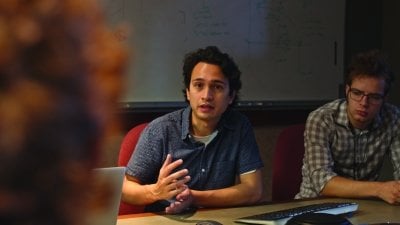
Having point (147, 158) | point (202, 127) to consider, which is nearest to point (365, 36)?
point (202, 127)

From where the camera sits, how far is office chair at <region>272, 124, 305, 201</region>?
7.79 ft

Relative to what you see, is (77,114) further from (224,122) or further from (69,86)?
(224,122)

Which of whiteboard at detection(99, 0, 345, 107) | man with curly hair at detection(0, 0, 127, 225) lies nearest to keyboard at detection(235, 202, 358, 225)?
whiteboard at detection(99, 0, 345, 107)

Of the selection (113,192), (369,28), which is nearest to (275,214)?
(113,192)

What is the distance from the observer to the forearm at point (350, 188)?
6.69 feet

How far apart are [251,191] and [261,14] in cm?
150

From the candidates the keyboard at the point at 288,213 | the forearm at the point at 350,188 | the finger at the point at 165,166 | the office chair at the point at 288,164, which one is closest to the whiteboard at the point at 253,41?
the office chair at the point at 288,164

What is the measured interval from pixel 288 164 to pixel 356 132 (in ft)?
1.04

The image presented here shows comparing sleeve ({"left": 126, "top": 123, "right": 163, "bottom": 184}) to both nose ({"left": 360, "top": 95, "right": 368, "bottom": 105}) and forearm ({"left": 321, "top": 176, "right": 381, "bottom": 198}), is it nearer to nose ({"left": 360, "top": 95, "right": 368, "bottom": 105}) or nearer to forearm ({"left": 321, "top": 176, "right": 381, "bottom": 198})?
forearm ({"left": 321, "top": 176, "right": 381, "bottom": 198})

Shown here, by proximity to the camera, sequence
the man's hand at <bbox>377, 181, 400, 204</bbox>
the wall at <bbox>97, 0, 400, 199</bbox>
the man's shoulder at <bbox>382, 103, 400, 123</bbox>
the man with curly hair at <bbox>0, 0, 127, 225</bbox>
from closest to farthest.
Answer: the man with curly hair at <bbox>0, 0, 127, 225</bbox> < the man's hand at <bbox>377, 181, 400, 204</bbox> < the man's shoulder at <bbox>382, 103, 400, 123</bbox> < the wall at <bbox>97, 0, 400, 199</bbox>

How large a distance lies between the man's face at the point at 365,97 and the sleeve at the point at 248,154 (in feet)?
1.51

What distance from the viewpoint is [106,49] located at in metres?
0.18

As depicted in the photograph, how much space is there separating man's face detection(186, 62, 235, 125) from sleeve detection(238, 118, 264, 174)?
13 centimetres

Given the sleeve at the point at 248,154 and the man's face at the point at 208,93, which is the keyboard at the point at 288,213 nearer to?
the sleeve at the point at 248,154
